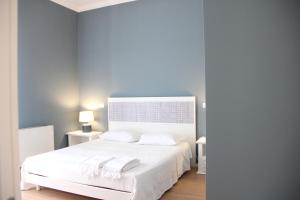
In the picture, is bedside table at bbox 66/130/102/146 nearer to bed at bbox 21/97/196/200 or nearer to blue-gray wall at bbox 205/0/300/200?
bed at bbox 21/97/196/200

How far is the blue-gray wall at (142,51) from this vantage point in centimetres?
411

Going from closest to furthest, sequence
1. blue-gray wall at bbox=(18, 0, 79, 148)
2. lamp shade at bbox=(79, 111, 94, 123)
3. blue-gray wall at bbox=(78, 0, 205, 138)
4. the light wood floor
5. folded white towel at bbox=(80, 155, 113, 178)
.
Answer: folded white towel at bbox=(80, 155, 113, 178) < the light wood floor < blue-gray wall at bbox=(18, 0, 79, 148) < blue-gray wall at bbox=(78, 0, 205, 138) < lamp shade at bbox=(79, 111, 94, 123)

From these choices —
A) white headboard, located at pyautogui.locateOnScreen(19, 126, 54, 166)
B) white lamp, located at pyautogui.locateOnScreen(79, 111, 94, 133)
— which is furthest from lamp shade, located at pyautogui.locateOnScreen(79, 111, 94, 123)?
white headboard, located at pyautogui.locateOnScreen(19, 126, 54, 166)

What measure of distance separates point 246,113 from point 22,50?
13.0 feet

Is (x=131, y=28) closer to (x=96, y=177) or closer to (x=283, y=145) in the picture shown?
(x=96, y=177)

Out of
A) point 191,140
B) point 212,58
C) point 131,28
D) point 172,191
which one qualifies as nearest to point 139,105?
point 191,140

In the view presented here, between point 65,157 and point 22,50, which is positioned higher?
point 22,50

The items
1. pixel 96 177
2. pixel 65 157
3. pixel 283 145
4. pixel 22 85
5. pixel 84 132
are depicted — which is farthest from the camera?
pixel 84 132

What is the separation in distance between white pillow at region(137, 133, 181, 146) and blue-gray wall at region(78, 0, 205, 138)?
56cm

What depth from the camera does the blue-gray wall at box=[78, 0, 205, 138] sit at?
4.11 m

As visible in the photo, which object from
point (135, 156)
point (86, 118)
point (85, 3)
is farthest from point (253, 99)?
point (85, 3)

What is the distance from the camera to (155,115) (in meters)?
4.32

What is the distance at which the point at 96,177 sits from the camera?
8.52 feet

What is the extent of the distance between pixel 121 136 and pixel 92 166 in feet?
5.20
